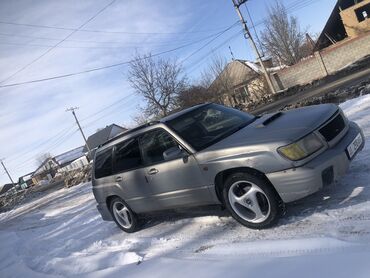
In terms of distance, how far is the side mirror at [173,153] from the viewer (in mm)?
5598

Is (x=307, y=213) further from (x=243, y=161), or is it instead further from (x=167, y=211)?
(x=167, y=211)

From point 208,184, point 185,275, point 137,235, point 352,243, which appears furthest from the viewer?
point 137,235

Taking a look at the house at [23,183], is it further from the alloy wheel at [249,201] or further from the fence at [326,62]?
the alloy wheel at [249,201]

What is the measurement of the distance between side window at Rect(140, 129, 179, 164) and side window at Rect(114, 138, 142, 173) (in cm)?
18

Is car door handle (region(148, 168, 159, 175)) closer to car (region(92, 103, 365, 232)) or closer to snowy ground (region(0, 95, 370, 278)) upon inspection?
car (region(92, 103, 365, 232))

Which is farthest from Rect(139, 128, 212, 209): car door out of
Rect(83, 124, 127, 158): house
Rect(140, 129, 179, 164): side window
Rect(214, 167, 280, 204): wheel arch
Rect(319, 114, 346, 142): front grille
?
→ Rect(83, 124, 127, 158): house

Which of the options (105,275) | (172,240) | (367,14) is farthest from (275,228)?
(367,14)

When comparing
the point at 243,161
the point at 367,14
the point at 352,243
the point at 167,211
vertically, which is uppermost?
the point at 367,14

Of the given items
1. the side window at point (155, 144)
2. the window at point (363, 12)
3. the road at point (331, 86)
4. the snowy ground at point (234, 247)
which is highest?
the window at point (363, 12)

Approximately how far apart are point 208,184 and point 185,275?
4.25 feet

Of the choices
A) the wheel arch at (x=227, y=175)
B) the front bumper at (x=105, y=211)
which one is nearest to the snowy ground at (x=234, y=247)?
the front bumper at (x=105, y=211)

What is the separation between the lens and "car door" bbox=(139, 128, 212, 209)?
18.2 feet

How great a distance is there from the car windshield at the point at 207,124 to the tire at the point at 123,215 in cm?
200

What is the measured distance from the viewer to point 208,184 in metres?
5.37
